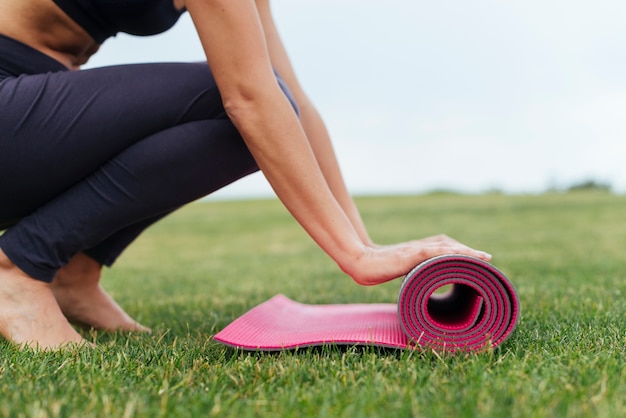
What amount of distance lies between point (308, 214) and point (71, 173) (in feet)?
2.36

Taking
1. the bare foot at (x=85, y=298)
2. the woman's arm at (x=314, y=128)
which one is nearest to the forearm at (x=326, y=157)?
the woman's arm at (x=314, y=128)

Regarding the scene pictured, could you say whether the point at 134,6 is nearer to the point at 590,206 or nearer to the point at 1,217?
the point at 1,217

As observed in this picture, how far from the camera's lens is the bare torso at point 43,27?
5.92 feet

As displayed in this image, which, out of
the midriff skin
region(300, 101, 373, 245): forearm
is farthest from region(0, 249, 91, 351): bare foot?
region(300, 101, 373, 245): forearm

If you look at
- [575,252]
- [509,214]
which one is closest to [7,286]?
[575,252]

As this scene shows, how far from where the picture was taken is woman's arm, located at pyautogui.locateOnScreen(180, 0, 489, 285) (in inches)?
61.3

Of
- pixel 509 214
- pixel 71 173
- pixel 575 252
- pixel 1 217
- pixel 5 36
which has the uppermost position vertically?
pixel 5 36

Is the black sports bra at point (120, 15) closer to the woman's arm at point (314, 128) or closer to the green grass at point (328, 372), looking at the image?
the woman's arm at point (314, 128)

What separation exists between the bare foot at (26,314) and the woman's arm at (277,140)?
2.53 ft

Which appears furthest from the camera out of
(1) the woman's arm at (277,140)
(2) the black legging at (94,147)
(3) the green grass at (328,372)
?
(2) the black legging at (94,147)

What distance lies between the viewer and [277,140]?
1621mm

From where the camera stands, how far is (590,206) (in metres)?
13.2

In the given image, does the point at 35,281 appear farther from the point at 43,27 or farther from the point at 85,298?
the point at 43,27

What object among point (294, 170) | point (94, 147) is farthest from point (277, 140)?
point (94, 147)
